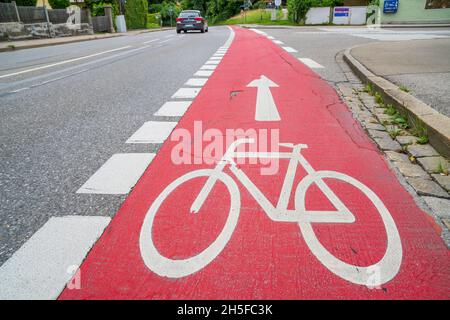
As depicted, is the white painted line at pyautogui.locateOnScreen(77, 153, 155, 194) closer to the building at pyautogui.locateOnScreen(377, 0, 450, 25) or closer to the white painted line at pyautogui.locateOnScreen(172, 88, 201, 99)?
the white painted line at pyautogui.locateOnScreen(172, 88, 201, 99)

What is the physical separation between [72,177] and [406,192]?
2738 millimetres

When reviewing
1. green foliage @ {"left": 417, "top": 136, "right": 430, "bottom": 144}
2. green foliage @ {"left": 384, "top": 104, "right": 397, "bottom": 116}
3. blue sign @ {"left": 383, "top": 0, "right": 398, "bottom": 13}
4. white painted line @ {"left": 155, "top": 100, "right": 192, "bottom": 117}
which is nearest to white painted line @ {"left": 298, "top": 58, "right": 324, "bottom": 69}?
green foliage @ {"left": 384, "top": 104, "right": 397, "bottom": 116}

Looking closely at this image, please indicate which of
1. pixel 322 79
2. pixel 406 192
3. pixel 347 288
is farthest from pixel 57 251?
pixel 322 79

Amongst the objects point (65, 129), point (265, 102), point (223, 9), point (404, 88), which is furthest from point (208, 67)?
point (223, 9)

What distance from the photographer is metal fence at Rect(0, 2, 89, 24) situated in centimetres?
2048

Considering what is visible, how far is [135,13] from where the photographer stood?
44.4m

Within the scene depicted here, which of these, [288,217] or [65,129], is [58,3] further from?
[288,217]

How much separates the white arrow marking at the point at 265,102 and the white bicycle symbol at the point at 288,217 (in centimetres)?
119

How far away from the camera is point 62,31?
24922 mm

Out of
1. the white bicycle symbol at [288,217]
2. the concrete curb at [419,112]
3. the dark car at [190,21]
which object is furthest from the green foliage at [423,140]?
the dark car at [190,21]

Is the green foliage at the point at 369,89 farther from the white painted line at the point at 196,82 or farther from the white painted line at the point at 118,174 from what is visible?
the white painted line at the point at 118,174

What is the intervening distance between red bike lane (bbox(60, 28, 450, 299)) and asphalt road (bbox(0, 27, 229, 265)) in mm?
438

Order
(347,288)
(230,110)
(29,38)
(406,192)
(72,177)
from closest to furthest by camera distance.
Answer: (347,288) < (406,192) < (72,177) < (230,110) < (29,38)

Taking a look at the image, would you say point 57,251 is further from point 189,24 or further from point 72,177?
point 189,24
